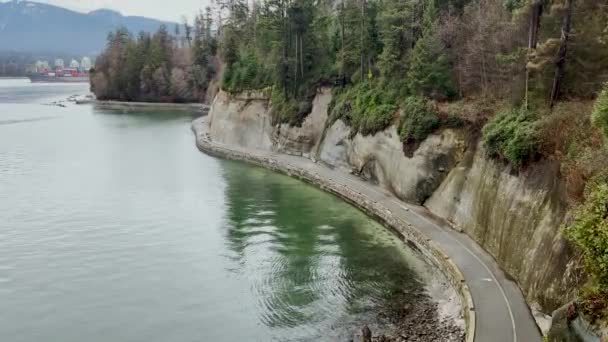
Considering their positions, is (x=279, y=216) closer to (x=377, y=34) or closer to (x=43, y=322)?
(x=43, y=322)

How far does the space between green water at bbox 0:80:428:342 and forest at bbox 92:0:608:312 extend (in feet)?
25.9

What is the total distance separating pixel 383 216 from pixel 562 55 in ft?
43.7

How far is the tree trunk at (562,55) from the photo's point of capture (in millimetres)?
23844

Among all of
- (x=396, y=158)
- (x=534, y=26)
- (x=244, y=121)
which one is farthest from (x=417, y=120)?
(x=244, y=121)

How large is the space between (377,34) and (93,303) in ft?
111

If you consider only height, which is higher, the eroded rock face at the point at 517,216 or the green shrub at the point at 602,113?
the green shrub at the point at 602,113

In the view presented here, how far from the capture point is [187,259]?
27.7 m

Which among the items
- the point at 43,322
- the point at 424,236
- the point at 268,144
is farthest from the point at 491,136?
the point at 268,144

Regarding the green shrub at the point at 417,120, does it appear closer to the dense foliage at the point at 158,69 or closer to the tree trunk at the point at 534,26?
the tree trunk at the point at 534,26

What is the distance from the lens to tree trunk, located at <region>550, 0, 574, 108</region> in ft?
78.2

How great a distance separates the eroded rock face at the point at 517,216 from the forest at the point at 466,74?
0.96m

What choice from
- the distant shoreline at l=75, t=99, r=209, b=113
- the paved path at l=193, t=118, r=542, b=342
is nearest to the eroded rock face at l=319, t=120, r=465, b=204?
the paved path at l=193, t=118, r=542, b=342

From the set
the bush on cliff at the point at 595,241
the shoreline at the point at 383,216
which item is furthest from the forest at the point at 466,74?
the shoreline at the point at 383,216

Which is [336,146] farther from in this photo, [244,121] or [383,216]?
[244,121]
